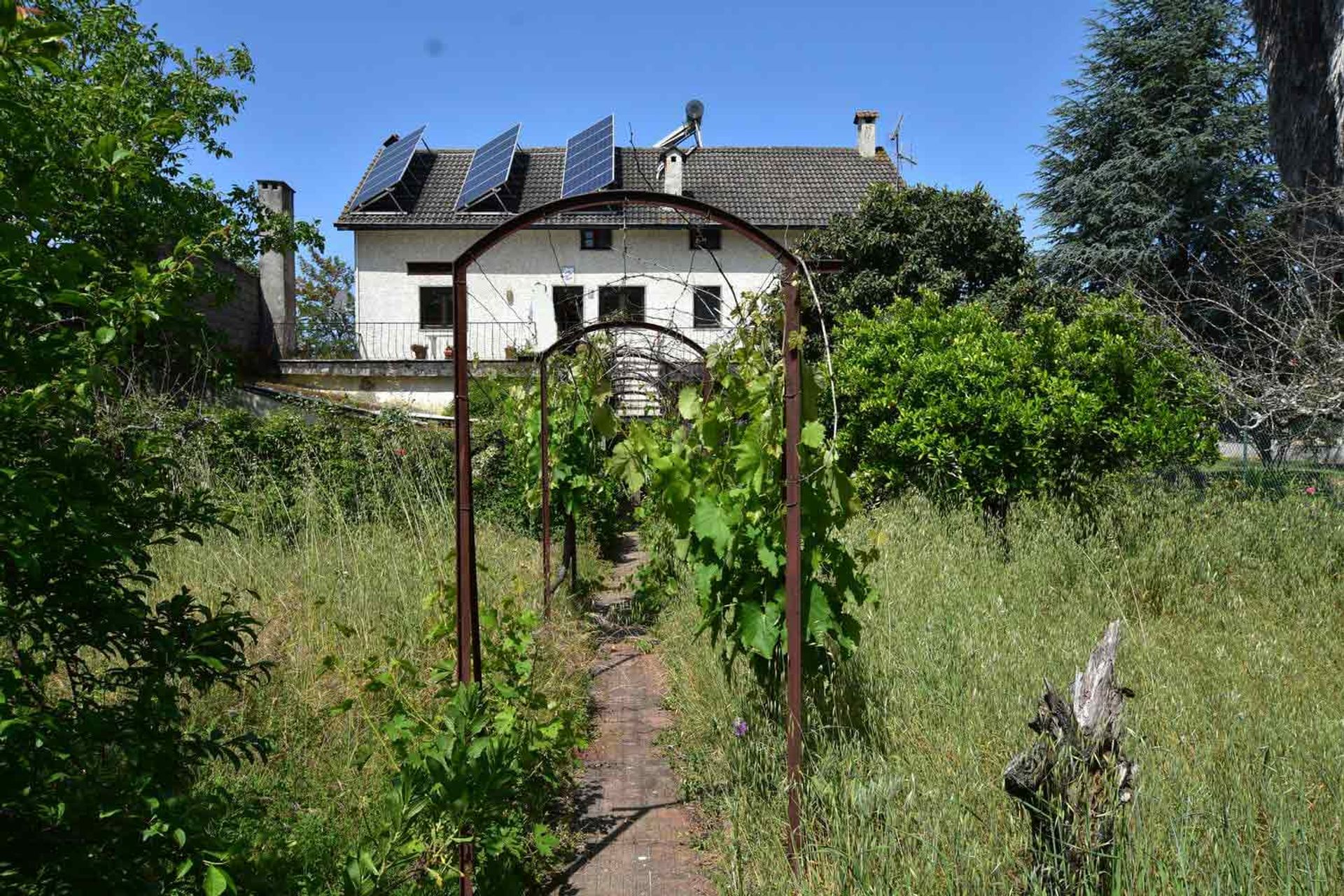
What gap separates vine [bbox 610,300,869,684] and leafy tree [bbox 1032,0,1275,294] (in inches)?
661

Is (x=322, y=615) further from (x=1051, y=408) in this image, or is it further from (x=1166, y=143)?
(x=1166, y=143)

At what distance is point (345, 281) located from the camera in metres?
41.7

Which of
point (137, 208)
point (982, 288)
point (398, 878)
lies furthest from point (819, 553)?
point (982, 288)

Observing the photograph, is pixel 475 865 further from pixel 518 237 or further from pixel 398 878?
pixel 518 237

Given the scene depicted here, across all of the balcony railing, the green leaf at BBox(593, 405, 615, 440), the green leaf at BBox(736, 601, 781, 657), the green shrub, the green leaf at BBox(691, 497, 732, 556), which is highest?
the balcony railing

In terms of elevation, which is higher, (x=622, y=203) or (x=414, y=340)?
(x=414, y=340)

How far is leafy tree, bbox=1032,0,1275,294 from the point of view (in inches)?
693

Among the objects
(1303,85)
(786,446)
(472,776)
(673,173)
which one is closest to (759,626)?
(786,446)

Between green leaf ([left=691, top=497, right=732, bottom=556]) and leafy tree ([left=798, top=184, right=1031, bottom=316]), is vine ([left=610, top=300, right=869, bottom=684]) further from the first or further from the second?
leafy tree ([left=798, top=184, right=1031, bottom=316])

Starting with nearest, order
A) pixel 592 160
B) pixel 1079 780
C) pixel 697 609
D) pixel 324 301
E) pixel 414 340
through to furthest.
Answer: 1. pixel 1079 780
2. pixel 697 609
3. pixel 592 160
4. pixel 414 340
5. pixel 324 301

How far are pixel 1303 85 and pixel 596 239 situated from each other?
15.3m

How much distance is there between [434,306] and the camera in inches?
758

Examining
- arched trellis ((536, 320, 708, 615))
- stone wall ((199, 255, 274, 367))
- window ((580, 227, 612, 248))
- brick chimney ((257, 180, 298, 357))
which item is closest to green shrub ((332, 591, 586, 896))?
arched trellis ((536, 320, 708, 615))

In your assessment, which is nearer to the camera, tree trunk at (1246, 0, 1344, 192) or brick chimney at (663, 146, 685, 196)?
tree trunk at (1246, 0, 1344, 192)
